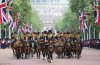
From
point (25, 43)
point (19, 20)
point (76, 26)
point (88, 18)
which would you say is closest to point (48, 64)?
point (25, 43)

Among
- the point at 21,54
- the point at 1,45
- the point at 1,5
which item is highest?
the point at 1,5

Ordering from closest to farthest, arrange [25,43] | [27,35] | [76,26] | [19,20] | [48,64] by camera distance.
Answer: [48,64], [25,43], [27,35], [19,20], [76,26]

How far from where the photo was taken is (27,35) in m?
38.8

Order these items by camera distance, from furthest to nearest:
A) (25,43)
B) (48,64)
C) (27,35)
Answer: (27,35)
(25,43)
(48,64)

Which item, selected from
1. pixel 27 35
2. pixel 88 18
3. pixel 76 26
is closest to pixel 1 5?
pixel 27 35

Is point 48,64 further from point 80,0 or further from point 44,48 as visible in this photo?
point 80,0

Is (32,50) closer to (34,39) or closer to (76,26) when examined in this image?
(34,39)

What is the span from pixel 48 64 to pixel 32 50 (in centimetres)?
871

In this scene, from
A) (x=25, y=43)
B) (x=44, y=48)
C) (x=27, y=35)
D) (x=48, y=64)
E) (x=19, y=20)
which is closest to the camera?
(x=48, y=64)

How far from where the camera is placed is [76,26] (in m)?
91.2

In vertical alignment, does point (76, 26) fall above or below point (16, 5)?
below

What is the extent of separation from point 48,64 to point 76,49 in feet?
25.5

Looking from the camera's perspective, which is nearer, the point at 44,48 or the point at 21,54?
the point at 44,48

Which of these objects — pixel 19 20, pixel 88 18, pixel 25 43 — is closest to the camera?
pixel 25 43
